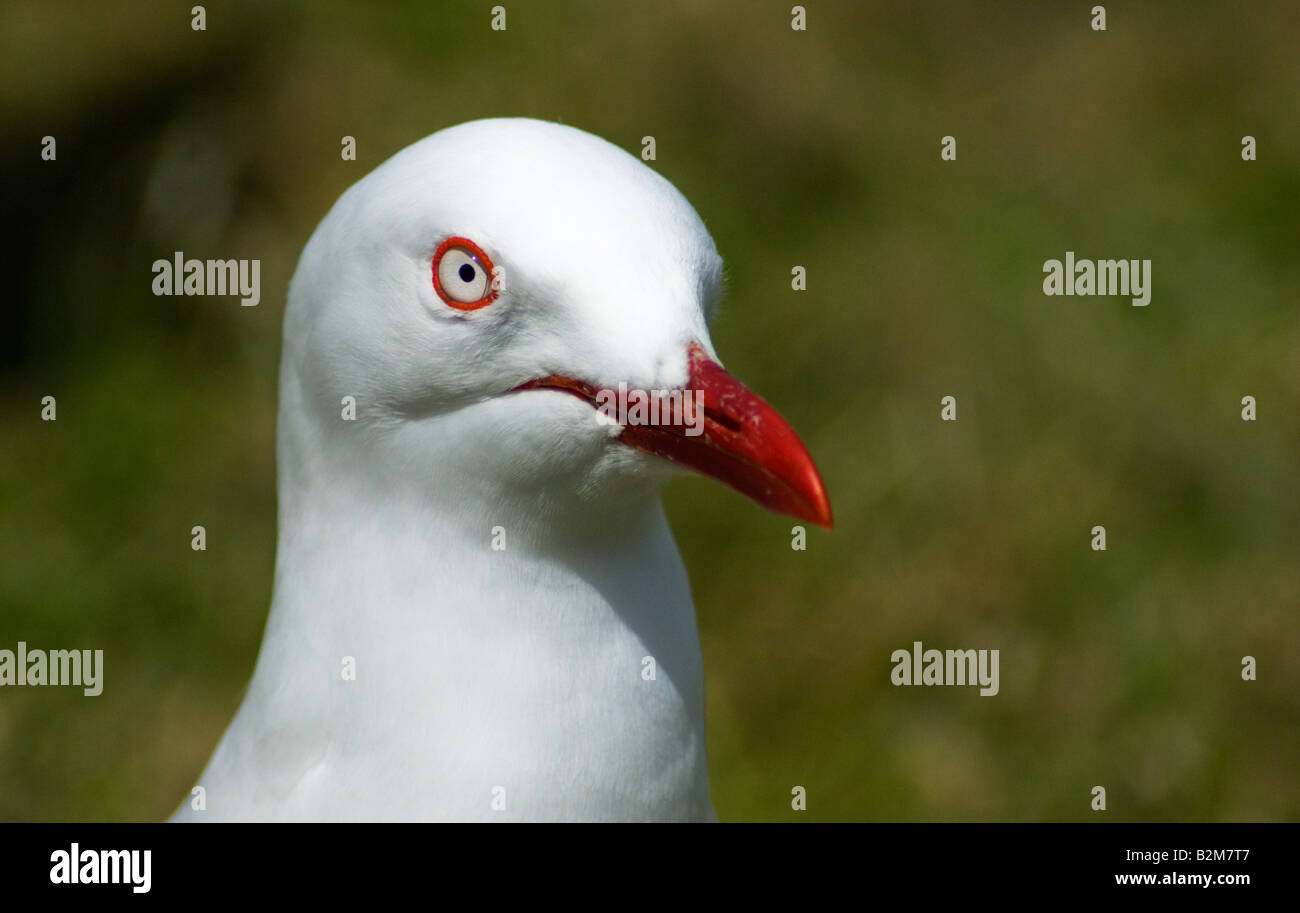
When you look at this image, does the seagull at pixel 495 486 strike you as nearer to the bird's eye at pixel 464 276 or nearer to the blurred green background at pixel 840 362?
the bird's eye at pixel 464 276

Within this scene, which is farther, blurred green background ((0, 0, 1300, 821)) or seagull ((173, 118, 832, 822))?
blurred green background ((0, 0, 1300, 821))

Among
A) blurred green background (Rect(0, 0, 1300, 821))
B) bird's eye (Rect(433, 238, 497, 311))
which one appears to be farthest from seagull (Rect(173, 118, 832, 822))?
blurred green background (Rect(0, 0, 1300, 821))

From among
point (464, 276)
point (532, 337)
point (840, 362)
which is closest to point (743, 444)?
point (532, 337)

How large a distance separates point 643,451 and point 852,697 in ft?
12.4

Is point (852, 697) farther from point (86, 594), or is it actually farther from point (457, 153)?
point (457, 153)

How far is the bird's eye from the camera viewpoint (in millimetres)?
2918

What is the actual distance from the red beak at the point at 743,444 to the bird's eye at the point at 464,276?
264mm

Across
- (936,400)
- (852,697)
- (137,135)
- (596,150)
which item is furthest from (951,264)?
(596,150)

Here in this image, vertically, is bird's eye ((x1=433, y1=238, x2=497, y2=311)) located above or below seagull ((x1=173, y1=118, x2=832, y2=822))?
above

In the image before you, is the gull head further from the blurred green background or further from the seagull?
the blurred green background

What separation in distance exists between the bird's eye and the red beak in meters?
0.26

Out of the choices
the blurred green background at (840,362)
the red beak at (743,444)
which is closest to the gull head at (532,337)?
the red beak at (743,444)

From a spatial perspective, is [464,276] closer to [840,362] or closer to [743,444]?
[743,444]

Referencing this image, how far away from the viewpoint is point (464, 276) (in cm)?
294
